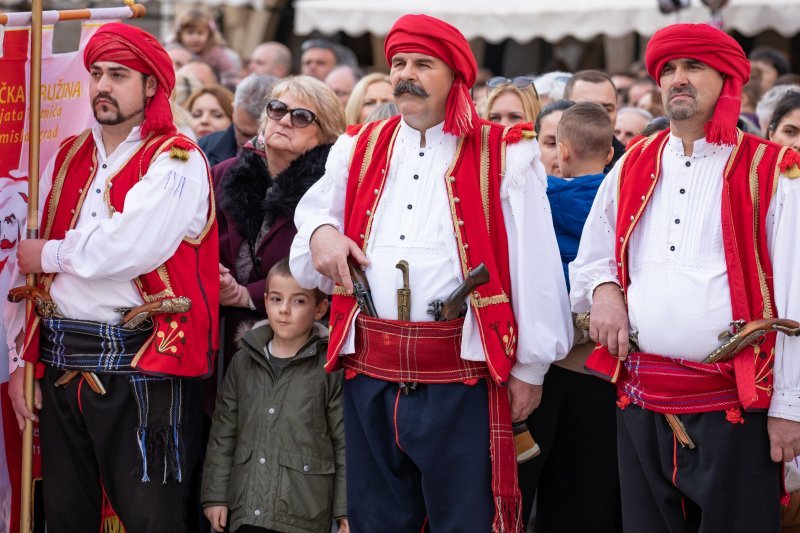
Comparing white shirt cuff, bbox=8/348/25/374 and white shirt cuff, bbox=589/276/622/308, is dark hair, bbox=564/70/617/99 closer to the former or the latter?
white shirt cuff, bbox=589/276/622/308

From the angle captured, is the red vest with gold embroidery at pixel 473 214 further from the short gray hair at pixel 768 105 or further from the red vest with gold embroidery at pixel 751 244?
the short gray hair at pixel 768 105

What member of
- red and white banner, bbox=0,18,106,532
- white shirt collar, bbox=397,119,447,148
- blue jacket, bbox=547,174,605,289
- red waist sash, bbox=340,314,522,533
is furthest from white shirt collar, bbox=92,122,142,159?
blue jacket, bbox=547,174,605,289

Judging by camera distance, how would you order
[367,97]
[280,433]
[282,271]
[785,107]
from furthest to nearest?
1. [367,97]
2. [785,107]
3. [282,271]
4. [280,433]

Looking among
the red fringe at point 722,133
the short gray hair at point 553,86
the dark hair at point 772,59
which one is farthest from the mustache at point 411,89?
the dark hair at point 772,59

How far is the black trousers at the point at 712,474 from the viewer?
3670 millimetres

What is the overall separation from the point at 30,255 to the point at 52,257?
113mm

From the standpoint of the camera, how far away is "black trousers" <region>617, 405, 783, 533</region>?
367cm

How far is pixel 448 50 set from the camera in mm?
4086

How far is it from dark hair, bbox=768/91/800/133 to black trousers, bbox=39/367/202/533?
2898mm

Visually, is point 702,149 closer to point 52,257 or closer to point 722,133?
point 722,133

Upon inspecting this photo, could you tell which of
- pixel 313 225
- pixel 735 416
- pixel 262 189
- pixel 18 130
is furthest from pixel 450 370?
pixel 18 130

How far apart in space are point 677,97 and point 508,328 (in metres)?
0.91

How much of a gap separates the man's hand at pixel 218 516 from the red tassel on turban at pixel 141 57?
1.45m

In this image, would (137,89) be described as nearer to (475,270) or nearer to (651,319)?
Answer: (475,270)
